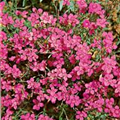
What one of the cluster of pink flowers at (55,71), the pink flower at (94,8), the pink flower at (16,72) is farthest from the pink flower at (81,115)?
the pink flower at (94,8)

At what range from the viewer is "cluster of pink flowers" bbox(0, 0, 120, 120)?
1913 mm

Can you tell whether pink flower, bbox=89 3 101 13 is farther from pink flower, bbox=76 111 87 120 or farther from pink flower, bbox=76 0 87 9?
pink flower, bbox=76 111 87 120

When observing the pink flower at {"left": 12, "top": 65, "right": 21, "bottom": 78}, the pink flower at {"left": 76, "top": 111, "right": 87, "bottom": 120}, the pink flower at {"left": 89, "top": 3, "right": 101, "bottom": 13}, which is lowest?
the pink flower at {"left": 76, "top": 111, "right": 87, "bottom": 120}

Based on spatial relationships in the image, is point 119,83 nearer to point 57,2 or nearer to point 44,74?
point 44,74

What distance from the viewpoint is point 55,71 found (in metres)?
1.91

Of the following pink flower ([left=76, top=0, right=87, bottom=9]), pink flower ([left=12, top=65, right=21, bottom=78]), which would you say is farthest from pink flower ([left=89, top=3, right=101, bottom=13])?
pink flower ([left=12, top=65, right=21, bottom=78])

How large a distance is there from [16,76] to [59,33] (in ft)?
1.29

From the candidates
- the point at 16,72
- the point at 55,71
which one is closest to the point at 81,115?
the point at 55,71

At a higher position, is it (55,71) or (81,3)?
(81,3)

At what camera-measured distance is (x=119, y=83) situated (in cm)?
192

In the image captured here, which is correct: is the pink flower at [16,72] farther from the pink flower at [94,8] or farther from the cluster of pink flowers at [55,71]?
the pink flower at [94,8]

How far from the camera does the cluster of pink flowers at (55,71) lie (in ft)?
6.28

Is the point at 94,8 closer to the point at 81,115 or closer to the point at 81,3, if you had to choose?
the point at 81,3

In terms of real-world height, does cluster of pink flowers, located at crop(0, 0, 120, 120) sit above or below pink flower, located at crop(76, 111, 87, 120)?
above
